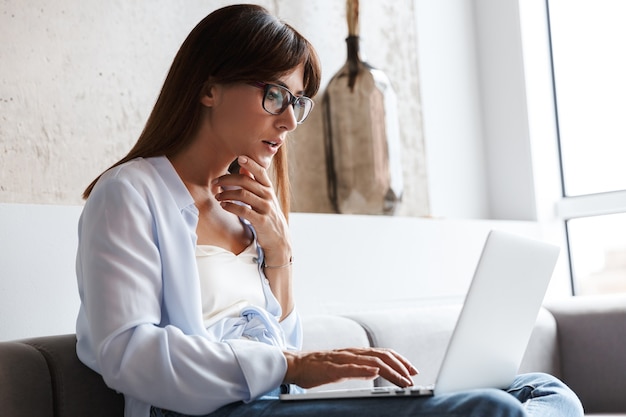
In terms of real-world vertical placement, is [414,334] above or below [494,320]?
below

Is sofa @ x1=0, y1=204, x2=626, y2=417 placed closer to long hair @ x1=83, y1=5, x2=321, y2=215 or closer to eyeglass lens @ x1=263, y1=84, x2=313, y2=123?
long hair @ x1=83, y1=5, x2=321, y2=215

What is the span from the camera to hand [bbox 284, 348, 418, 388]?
4.44 ft

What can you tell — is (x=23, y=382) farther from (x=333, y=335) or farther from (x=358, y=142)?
(x=358, y=142)

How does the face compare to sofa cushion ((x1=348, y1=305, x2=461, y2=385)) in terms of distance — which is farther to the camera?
sofa cushion ((x1=348, y1=305, x2=461, y2=385))

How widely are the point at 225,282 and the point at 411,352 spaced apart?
731mm

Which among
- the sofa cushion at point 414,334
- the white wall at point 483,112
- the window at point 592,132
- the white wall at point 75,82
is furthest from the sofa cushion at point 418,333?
the window at point 592,132

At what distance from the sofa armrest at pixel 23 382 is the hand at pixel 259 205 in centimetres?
44

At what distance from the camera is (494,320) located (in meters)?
1.40

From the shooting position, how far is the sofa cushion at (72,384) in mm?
1416

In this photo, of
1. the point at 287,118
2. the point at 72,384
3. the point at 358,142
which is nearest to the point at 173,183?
the point at 287,118

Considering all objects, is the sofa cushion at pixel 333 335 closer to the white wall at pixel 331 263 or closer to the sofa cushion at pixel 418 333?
the sofa cushion at pixel 418 333

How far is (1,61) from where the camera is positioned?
1.84 meters

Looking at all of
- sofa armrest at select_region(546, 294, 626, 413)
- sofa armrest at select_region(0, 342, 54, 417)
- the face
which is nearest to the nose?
the face

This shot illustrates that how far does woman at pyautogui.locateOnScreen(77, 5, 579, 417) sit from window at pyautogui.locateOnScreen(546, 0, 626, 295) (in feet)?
7.55
